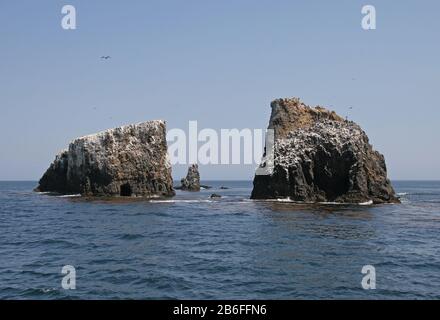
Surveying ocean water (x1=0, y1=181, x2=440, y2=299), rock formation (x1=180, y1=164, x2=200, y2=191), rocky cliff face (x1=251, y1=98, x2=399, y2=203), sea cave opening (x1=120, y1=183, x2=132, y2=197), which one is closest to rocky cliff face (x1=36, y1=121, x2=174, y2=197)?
sea cave opening (x1=120, y1=183, x2=132, y2=197)

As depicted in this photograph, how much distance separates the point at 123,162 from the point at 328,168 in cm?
3666

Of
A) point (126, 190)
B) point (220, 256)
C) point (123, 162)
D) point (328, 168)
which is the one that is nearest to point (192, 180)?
point (126, 190)

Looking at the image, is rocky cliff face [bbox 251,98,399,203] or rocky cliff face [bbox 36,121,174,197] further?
rocky cliff face [bbox 36,121,174,197]

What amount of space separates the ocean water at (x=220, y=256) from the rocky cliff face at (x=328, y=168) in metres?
20.9

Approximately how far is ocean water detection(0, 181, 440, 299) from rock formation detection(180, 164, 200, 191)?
305ft

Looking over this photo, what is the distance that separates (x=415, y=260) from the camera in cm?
2777

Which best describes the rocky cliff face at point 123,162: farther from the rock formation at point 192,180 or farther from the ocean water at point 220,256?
the rock formation at point 192,180

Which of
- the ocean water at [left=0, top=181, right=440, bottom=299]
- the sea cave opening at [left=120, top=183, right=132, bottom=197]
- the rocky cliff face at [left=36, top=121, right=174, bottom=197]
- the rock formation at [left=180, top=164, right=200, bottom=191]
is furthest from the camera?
the rock formation at [left=180, top=164, right=200, bottom=191]

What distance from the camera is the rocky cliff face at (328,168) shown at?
70.3 metres

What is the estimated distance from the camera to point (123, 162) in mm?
85000

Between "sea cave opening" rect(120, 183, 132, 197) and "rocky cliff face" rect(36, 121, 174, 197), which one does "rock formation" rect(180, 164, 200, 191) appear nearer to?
"rocky cliff face" rect(36, 121, 174, 197)

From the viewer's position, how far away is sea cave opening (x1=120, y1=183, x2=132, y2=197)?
85625 mm

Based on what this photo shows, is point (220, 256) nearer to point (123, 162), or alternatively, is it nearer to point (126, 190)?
point (123, 162)
